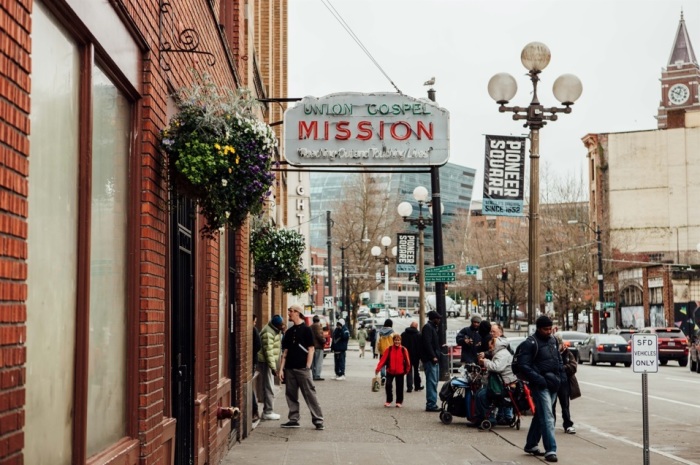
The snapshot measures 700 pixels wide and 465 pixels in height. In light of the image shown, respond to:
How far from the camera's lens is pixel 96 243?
5.49m

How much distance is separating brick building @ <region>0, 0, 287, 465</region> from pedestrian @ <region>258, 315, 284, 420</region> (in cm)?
748

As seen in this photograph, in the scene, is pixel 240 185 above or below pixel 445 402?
above

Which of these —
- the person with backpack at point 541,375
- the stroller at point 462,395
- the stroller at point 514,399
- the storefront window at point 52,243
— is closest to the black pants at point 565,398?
the stroller at point 514,399

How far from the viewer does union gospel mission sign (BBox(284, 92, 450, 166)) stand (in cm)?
1350

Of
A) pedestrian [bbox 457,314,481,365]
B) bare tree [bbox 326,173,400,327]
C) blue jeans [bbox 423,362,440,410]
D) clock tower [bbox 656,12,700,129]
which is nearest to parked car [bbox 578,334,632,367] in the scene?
pedestrian [bbox 457,314,481,365]

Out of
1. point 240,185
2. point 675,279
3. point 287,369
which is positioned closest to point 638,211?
point 675,279

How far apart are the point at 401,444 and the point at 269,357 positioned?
4.17 m

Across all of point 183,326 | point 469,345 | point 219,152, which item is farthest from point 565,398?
point 219,152

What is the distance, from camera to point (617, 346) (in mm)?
40406

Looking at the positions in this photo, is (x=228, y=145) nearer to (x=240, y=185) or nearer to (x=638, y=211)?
(x=240, y=185)

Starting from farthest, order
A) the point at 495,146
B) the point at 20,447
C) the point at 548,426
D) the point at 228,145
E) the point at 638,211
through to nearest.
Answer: the point at 638,211 < the point at 495,146 < the point at 548,426 < the point at 228,145 < the point at 20,447

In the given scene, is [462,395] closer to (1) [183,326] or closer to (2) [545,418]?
(2) [545,418]

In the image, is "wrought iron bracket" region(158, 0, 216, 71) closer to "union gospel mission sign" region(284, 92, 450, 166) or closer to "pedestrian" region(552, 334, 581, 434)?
"union gospel mission sign" region(284, 92, 450, 166)

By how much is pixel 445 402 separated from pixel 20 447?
1396 cm
